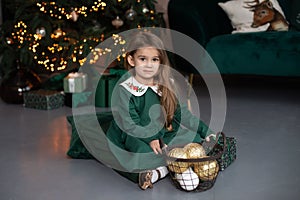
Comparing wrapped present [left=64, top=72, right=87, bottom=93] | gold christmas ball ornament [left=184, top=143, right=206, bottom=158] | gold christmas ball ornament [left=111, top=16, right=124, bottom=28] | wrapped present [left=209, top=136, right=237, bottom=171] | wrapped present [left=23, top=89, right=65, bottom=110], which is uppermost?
gold christmas ball ornament [left=111, top=16, right=124, bottom=28]

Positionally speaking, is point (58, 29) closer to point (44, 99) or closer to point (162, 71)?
point (44, 99)

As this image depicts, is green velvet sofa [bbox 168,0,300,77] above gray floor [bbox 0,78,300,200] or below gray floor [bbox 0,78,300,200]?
above

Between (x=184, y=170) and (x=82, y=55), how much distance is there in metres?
1.57

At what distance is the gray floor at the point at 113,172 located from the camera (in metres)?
1.72

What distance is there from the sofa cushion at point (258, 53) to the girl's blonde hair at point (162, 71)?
3.97 feet

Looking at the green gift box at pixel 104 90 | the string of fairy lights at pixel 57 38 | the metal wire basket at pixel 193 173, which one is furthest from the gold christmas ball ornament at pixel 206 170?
the string of fairy lights at pixel 57 38

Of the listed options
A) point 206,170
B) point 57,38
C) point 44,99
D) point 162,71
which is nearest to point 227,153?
point 206,170

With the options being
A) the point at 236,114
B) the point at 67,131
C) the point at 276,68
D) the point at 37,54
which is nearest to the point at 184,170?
the point at 67,131

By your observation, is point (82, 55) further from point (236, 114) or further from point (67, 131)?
point (236, 114)

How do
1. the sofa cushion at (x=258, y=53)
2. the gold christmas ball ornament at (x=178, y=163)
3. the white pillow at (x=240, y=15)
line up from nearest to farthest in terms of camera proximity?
the gold christmas ball ornament at (x=178, y=163) → the sofa cushion at (x=258, y=53) → the white pillow at (x=240, y=15)

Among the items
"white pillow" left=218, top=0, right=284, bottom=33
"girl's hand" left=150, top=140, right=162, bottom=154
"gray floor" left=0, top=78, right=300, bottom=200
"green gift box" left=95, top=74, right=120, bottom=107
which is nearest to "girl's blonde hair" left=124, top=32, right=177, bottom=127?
"girl's hand" left=150, top=140, right=162, bottom=154

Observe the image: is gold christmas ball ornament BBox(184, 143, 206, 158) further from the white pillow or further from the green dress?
the white pillow

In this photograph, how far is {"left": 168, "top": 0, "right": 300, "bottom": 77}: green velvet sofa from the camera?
299 centimetres

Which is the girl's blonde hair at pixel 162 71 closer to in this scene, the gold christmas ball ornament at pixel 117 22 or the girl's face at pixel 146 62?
the girl's face at pixel 146 62
